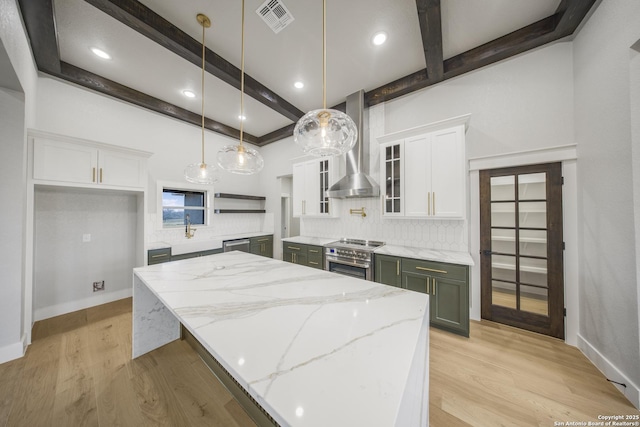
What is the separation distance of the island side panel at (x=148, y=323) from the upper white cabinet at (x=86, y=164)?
5.38 feet

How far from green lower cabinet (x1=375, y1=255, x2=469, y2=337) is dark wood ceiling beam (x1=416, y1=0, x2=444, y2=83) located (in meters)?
2.33

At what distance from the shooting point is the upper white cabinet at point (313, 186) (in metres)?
3.65

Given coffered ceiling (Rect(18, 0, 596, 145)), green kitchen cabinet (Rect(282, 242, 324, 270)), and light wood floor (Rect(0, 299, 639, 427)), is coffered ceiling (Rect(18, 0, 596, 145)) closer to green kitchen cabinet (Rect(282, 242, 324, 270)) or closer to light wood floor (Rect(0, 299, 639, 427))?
green kitchen cabinet (Rect(282, 242, 324, 270))

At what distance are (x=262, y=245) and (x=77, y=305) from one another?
2.79 metres

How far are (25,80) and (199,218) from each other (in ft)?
8.26

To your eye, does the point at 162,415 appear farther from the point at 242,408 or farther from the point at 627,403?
the point at 627,403

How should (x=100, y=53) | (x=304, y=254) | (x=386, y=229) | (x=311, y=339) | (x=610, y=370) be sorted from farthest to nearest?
(x=304, y=254) < (x=386, y=229) < (x=100, y=53) < (x=610, y=370) < (x=311, y=339)

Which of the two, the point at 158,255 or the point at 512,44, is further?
the point at 158,255

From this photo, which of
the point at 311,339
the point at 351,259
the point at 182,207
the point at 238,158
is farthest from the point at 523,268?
the point at 182,207

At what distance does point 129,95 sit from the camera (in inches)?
121

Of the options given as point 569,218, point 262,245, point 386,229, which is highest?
point 569,218

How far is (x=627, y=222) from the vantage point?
61.0 inches

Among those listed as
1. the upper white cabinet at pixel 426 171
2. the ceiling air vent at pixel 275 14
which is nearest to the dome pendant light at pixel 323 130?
the ceiling air vent at pixel 275 14

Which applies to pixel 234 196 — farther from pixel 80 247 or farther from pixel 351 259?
pixel 351 259
